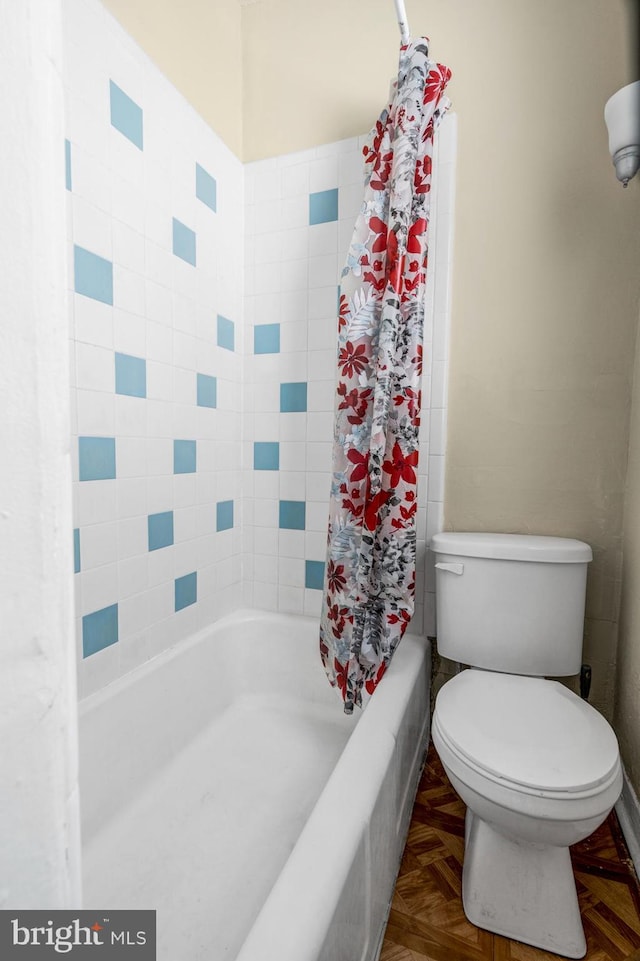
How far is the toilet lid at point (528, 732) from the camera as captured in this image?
91 cm

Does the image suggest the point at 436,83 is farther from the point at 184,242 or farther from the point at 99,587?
the point at 99,587

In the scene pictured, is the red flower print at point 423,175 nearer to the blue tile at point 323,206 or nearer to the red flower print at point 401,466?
the blue tile at point 323,206

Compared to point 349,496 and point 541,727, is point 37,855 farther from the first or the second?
point 349,496

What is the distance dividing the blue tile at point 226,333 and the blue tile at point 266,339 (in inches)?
3.4

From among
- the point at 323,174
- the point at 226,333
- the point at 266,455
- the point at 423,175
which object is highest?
the point at 323,174

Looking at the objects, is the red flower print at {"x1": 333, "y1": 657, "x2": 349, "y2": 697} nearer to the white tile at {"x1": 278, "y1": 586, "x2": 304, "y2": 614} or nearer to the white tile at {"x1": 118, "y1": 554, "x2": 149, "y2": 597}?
the white tile at {"x1": 278, "y1": 586, "x2": 304, "y2": 614}

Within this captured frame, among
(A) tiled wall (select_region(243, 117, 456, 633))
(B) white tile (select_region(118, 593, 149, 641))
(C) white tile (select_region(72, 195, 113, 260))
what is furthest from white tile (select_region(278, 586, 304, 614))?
(C) white tile (select_region(72, 195, 113, 260))

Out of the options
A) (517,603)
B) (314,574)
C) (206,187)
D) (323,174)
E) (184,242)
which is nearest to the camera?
(517,603)

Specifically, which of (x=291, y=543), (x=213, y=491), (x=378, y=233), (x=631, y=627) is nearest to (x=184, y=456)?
(x=213, y=491)

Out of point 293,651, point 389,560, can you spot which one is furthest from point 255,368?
point 293,651

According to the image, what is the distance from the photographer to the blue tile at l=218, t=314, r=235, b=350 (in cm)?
165

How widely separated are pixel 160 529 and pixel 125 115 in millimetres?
1071

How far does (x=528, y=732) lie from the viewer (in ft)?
3.35

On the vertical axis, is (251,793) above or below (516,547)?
below
